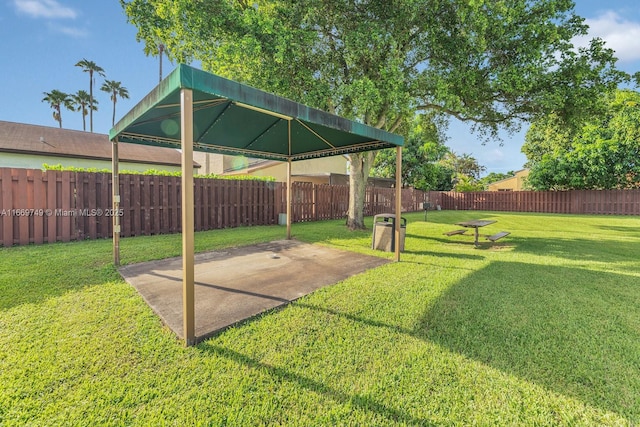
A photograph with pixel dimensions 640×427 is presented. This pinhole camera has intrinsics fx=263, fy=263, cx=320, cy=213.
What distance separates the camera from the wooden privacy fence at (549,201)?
728 inches

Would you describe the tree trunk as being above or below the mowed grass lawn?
above

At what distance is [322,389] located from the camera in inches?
72.2

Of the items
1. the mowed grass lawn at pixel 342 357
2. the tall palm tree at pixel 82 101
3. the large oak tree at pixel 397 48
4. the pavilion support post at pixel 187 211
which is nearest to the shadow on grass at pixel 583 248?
the mowed grass lawn at pixel 342 357

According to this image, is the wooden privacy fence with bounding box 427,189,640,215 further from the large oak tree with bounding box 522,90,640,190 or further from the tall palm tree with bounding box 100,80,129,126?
the tall palm tree with bounding box 100,80,129,126

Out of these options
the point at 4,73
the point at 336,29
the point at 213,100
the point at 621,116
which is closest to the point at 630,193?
the point at 621,116

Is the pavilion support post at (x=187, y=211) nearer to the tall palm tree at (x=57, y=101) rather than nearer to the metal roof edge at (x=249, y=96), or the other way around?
the metal roof edge at (x=249, y=96)

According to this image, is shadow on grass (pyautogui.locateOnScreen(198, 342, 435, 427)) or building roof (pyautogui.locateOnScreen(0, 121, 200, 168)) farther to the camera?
building roof (pyautogui.locateOnScreen(0, 121, 200, 168))

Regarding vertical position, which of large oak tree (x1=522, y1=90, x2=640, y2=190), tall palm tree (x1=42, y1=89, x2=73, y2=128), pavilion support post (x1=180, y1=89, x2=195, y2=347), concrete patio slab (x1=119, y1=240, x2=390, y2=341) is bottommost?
concrete patio slab (x1=119, y1=240, x2=390, y2=341)

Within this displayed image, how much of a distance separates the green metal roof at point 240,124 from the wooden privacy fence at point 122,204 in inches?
106

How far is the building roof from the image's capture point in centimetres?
1340

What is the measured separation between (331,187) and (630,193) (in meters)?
21.7

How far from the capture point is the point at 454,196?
24875mm

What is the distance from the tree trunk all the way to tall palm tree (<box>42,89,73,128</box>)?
130 ft

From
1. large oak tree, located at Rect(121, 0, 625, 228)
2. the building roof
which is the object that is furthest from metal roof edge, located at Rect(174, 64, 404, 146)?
the building roof
